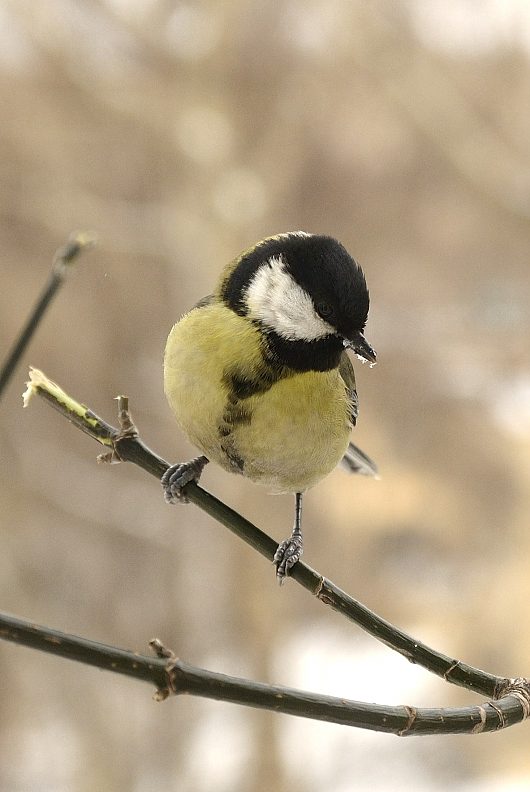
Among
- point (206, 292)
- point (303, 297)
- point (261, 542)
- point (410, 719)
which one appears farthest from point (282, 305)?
point (206, 292)

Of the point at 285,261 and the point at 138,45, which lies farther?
the point at 138,45

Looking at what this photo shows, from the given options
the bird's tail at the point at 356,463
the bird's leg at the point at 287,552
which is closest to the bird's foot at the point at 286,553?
the bird's leg at the point at 287,552

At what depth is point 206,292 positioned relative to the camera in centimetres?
144

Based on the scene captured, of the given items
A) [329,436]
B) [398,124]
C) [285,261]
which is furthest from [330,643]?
[285,261]

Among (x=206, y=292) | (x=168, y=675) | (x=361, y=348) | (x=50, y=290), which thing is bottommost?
(x=168, y=675)

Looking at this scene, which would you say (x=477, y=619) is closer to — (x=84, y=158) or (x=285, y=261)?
(x=84, y=158)

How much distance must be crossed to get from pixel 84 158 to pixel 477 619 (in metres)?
1.05

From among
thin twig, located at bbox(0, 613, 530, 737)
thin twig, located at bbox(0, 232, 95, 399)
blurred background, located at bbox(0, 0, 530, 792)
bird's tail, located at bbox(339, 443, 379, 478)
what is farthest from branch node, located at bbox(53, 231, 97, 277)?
blurred background, located at bbox(0, 0, 530, 792)

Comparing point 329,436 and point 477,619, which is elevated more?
point 477,619

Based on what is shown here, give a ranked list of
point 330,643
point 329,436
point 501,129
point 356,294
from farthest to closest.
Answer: point 330,643 → point 501,129 → point 329,436 → point 356,294

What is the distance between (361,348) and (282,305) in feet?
0.28

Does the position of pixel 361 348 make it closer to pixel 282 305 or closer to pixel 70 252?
pixel 282 305

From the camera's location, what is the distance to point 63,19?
147 cm

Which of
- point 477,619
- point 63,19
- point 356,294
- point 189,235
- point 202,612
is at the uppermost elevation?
point 63,19
